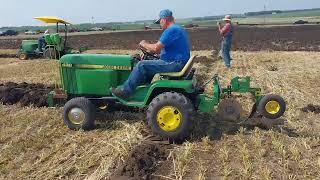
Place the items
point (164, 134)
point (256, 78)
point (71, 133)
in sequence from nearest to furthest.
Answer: point (164, 134)
point (71, 133)
point (256, 78)

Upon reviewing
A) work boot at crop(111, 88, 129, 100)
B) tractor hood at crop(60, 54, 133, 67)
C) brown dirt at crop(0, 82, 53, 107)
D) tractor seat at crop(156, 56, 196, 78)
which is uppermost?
tractor hood at crop(60, 54, 133, 67)

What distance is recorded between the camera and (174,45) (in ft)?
Answer: 23.7

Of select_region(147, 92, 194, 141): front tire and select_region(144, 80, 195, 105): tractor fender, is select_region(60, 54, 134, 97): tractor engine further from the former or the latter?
select_region(147, 92, 194, 141): front tire

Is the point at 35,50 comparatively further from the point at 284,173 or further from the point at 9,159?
the point at 284,173

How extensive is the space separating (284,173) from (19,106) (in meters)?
5.95

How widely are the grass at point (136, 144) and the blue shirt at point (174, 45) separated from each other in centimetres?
126

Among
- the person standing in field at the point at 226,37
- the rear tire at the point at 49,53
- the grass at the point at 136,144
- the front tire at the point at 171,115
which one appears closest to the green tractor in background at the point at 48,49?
the rear tire at the point at 49,53

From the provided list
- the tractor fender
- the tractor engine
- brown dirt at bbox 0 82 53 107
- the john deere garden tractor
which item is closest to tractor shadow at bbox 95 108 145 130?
the john deere garden tractor

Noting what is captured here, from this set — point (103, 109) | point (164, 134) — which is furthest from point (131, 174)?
point (103, 109)

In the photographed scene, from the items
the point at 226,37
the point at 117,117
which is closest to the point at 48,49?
the point at 226,37

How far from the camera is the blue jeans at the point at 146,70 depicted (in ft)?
23.6

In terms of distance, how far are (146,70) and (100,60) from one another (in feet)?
3.17

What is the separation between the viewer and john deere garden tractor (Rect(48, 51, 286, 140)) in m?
6.94

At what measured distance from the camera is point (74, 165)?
19.5 ft
